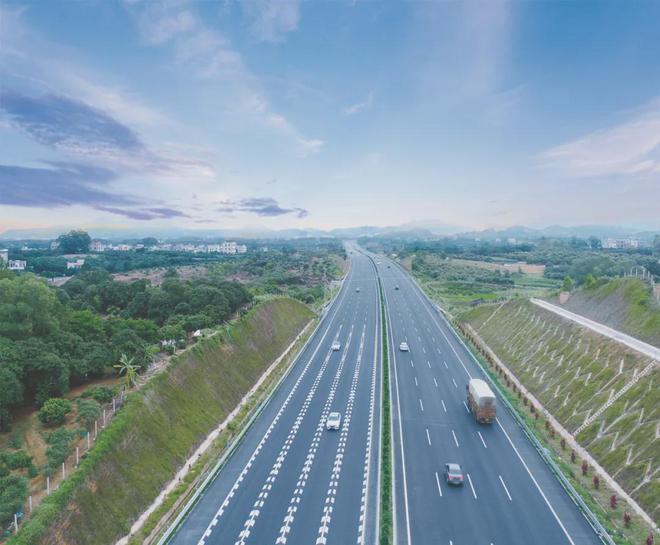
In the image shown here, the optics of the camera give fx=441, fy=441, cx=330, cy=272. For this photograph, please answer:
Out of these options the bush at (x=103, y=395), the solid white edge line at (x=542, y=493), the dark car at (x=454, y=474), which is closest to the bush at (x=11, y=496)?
the bush at (x=103, y=395)

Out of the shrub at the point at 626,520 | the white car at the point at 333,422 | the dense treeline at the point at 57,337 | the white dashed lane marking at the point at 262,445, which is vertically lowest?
the white dashed lane marking at the point at 262,445

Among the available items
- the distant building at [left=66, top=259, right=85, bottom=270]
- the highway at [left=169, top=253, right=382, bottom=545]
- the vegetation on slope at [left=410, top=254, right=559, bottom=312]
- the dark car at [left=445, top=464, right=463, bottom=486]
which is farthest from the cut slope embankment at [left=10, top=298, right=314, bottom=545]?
the distant building at [left=66, top=259, right=85, bottom=270]

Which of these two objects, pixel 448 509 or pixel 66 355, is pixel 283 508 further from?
pixel 66 355

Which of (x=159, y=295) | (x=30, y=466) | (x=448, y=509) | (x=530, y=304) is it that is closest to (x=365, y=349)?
(x=530, y=304)

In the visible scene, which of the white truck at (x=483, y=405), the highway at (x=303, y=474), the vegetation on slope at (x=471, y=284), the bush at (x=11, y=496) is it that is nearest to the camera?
the bush at (x=11, y=496)

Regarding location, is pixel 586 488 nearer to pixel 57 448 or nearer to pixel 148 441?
pixel 148 441

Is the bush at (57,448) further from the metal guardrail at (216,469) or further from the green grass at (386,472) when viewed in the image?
the green grass at (386,472)
